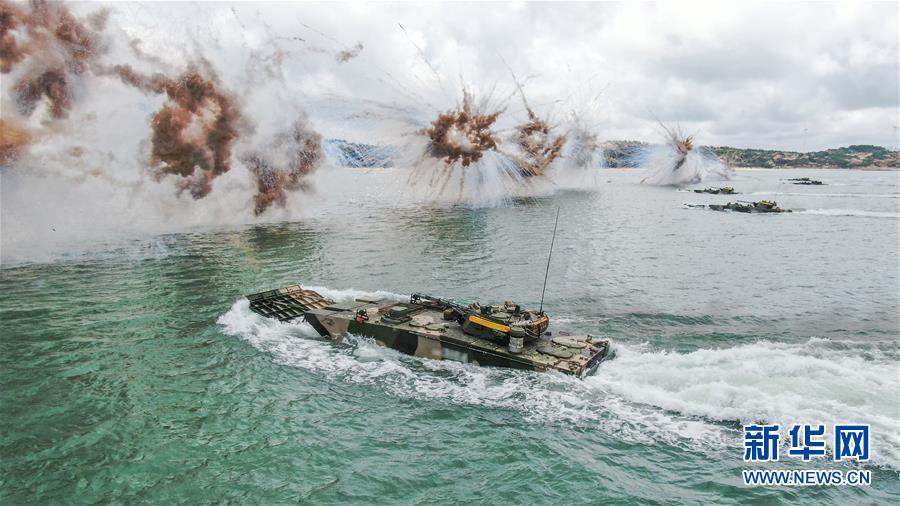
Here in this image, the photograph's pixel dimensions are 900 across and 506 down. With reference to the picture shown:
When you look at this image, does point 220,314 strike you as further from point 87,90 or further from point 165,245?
point 87,90

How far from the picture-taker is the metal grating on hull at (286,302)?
101 ft

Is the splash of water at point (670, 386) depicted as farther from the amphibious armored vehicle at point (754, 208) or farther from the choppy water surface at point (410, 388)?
the amphibious armored vehicle at point (754, 208)

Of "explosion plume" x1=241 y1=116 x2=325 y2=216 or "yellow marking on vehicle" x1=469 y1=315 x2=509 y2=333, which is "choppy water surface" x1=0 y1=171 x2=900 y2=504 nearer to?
"yellow marking on vehicle" x1=469 y1=315 x2=509 y2=333

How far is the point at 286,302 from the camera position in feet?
106

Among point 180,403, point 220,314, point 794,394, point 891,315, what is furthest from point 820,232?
point 180,403

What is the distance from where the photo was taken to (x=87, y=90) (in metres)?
45.7

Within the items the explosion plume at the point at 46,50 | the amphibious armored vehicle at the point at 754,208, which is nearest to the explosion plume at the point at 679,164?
the amphibious armored vehicle at the point at 754,208

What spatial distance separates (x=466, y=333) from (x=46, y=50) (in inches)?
1490

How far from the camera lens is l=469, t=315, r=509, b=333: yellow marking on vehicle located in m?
24.3

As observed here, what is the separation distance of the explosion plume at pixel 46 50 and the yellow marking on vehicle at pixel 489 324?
36.3 m

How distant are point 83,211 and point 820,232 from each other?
7850 cm
